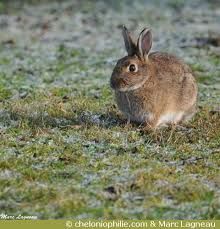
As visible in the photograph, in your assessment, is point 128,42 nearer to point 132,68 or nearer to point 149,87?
point 132,68

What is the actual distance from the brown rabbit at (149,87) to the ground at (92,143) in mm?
203

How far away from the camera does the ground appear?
229 inches

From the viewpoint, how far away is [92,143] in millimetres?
7500

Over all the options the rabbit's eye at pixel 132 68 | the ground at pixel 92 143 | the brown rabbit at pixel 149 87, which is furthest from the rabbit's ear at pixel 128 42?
the ground at pixel 92 143

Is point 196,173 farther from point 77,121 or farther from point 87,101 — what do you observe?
point 87,101

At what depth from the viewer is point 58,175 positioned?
6.46 metres

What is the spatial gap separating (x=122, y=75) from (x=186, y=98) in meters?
1.11

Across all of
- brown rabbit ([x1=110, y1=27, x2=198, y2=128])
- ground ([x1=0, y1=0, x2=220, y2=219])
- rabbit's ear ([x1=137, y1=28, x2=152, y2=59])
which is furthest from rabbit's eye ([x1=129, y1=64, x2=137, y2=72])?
ground ([x1=0, y1=0, x2=220, y2=219])

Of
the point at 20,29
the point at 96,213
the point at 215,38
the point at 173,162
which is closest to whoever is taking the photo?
the point at 96,213

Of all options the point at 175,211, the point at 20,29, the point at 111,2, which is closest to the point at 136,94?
the point at 175,211

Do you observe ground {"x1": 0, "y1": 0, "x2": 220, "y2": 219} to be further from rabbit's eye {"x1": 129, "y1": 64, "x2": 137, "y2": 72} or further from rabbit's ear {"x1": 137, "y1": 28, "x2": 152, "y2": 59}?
rabbit's ear {"x1": 137, "y1": 28, "x2": 152, "y2": 59}

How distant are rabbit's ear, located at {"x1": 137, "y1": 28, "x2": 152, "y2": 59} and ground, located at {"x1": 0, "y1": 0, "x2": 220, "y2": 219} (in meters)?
0.87

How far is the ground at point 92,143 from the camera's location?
581 cm

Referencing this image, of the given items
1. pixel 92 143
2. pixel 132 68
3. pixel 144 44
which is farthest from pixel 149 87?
pixel 92 143
